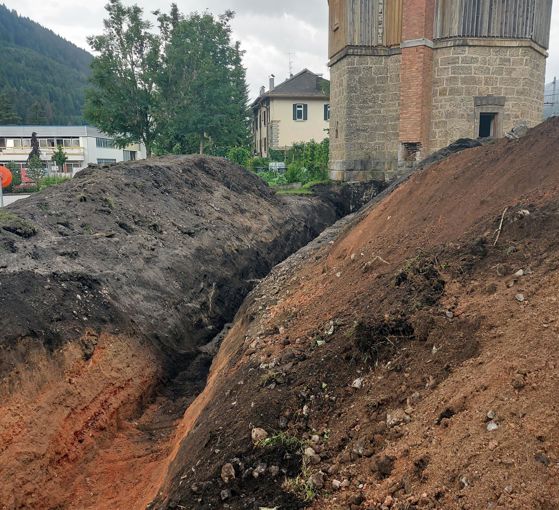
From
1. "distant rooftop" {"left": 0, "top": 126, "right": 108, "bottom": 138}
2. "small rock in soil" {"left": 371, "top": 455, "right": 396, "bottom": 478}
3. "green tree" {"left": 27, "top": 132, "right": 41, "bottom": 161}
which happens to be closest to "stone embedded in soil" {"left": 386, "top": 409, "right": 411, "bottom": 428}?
"small rock in soil" {"left": 371, "top": 455, "right": 396, "bottom": 478}

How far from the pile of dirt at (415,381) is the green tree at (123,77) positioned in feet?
→ 62.5

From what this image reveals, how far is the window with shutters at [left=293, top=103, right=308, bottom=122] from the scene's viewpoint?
1625 inches

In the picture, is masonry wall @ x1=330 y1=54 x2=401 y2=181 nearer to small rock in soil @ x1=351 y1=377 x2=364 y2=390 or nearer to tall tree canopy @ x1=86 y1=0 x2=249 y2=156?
tall tree canopy @ x1=86 y1=0 x2=249 y2=156

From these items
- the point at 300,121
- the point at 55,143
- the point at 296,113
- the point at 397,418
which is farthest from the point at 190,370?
the point at 55,143

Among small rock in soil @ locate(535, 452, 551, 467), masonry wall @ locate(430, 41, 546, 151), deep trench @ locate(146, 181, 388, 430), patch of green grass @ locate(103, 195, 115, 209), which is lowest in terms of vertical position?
deep trench @ locate(146, 181, 388, 430)

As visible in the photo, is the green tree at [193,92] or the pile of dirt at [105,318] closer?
the pile of dirt at [105,318]

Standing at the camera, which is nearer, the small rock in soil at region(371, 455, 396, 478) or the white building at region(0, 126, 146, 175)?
the small rock in soil at region(371, 455, 396, 478)

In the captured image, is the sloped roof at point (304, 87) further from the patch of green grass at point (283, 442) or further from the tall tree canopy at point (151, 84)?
the patch of green grass at point (283, 442)

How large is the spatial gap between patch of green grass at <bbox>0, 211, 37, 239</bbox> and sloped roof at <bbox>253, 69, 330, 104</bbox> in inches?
1336

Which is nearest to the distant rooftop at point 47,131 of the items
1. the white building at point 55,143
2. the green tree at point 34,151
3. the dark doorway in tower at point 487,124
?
the white building at point 55,143

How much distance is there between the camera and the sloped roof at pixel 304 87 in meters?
40.6

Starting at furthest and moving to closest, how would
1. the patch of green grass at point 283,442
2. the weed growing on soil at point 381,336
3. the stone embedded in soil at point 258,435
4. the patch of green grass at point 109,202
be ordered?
the patch of green grass at point 109,202 < the weed growing on soil at point 381,336 < the stone embedded in soil at point 258,435 < the patch of green grass at point 283,442

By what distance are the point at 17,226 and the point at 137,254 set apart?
220cm

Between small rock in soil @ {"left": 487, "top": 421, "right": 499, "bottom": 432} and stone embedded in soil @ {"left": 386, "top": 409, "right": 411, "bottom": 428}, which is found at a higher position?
small rock in soil @ {"left": 487, "top": 421, "right": 499, "bottom": 432}
